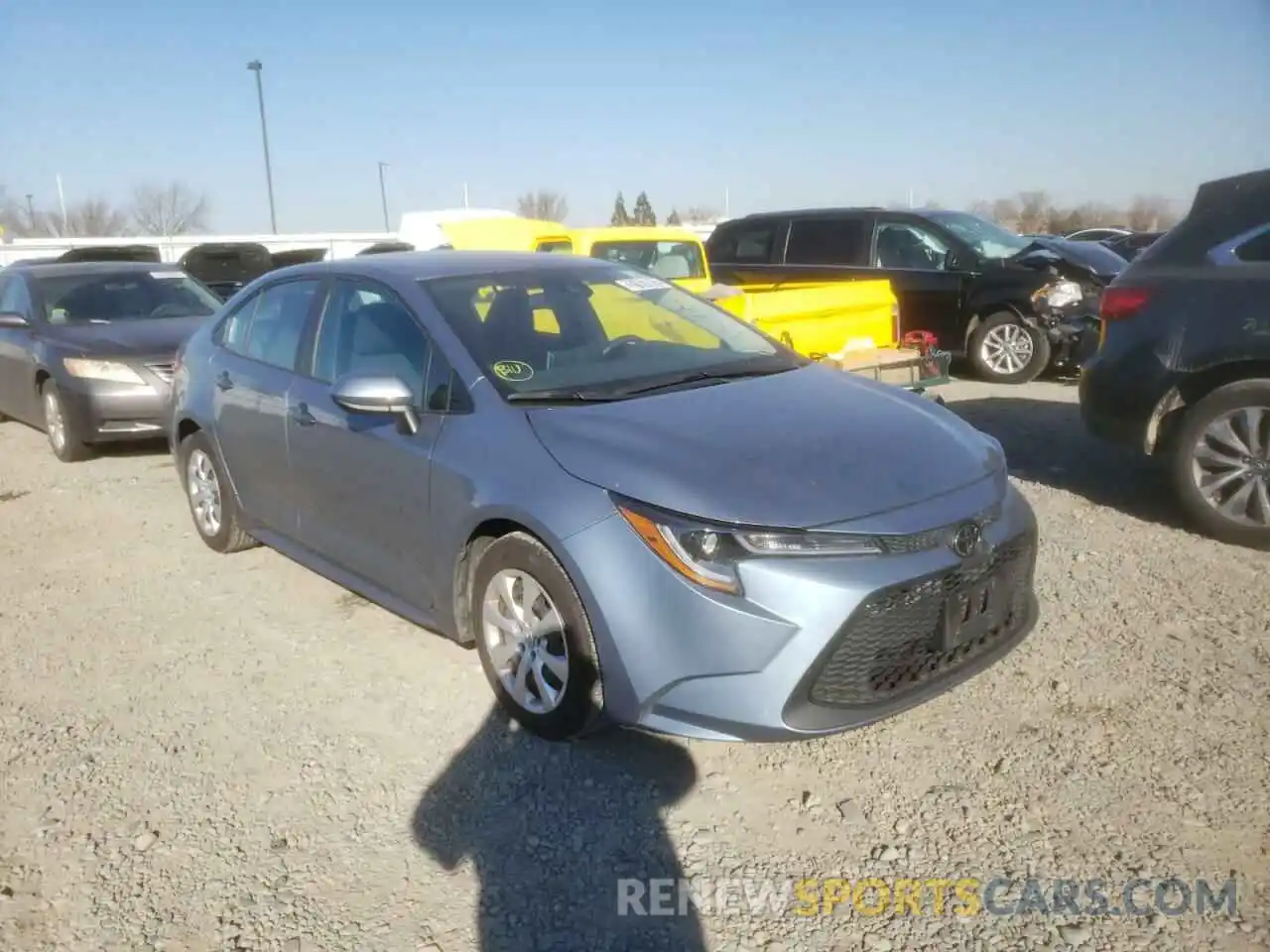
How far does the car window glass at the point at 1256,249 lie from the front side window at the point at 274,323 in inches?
175

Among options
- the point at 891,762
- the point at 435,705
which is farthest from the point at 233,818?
the point at 891,762

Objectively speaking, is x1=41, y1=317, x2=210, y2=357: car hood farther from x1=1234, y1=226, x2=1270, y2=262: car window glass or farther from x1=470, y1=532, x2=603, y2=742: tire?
x1=1234, y1=226, x2=1270, y2=262: car window glass

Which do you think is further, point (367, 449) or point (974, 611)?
point (367, 449)

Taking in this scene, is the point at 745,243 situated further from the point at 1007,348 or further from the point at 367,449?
the point at 367,449

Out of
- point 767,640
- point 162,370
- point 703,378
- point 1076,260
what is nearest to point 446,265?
point 703,378

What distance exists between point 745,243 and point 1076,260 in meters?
3.75

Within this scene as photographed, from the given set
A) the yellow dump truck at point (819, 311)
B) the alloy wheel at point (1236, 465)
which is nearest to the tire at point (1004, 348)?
the yellow dump truck at point (819, 311)

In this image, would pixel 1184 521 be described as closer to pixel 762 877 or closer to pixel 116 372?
pixel 762 877

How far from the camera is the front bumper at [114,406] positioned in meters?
7.52

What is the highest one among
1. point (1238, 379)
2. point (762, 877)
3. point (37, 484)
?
point (1238, 379)

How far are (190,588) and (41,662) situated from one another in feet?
2.82

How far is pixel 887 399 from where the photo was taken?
3.67 metres

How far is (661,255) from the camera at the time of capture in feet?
33.1

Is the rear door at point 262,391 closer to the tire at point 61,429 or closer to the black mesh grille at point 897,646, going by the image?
the black mesh grille at point 897,646
